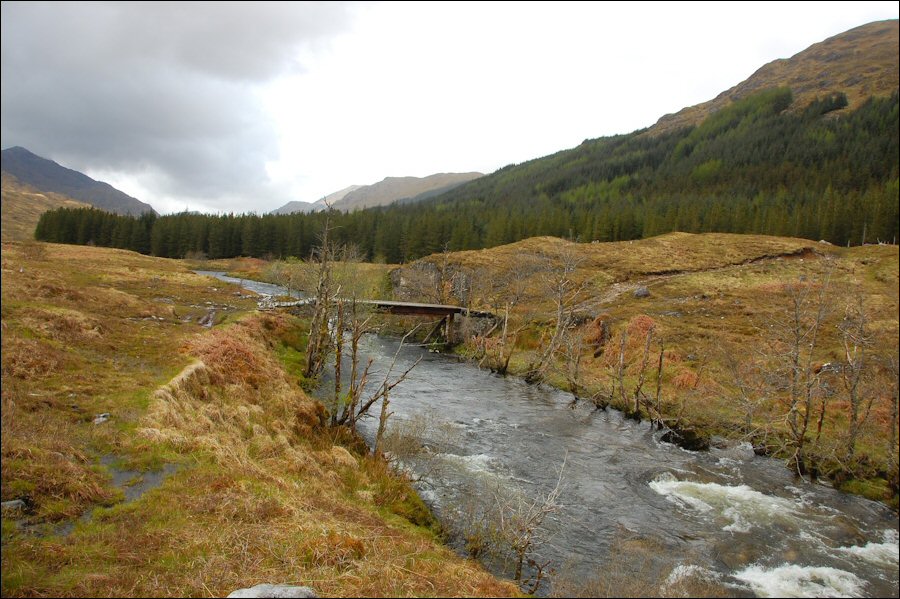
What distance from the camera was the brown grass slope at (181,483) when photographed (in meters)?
7.53

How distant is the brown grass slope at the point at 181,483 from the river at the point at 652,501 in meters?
3.37

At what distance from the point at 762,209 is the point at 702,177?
67.1m

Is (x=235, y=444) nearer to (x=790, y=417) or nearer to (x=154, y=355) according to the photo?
(x=154, y=355)

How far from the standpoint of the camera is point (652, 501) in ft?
52.0

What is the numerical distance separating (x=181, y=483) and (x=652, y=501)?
47.8 ft

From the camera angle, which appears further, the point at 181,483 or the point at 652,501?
the point at 652,501

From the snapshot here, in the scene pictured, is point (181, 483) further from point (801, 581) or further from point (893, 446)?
point (893, 446)

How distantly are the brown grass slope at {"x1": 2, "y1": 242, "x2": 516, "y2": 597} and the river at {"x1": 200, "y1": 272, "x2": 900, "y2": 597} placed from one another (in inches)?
133

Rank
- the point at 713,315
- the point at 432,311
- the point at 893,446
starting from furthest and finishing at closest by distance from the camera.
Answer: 1. the point at 432,311
2. the point at 713,315
3. the point at 893,446

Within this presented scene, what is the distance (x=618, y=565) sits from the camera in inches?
446

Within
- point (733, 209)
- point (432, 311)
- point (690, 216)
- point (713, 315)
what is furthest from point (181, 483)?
point (733, 209)

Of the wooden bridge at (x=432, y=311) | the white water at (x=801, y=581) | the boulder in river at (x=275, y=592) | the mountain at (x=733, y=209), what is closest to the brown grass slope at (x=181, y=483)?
the boulder in river at (x=275, y=592)

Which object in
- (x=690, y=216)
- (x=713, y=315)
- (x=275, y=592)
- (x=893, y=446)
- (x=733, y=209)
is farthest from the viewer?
(x=733, y=209)

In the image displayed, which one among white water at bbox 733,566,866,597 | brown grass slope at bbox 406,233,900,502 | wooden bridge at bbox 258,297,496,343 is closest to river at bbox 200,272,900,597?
white water at bbox 733,566,866,597
